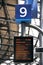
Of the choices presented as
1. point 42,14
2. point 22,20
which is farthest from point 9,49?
point 22,20

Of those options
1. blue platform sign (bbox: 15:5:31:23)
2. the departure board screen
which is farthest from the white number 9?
the departure board screen

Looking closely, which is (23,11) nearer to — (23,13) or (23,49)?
(23,13)

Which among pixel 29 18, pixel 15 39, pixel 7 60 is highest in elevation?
pixel 29 18

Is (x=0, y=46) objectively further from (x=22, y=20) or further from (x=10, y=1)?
(x=22, y=20)

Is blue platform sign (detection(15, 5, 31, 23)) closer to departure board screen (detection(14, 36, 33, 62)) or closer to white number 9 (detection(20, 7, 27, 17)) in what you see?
white number 9 (detection(20, 7, 27, 17))

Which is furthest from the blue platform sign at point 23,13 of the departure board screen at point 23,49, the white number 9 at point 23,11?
the departure board screen at point 23,49

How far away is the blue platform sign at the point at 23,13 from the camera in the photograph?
303 inches

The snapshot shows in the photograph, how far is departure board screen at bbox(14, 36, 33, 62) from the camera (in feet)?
25.0

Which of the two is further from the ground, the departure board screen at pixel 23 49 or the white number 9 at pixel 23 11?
the white number 9 at pixel 23 11

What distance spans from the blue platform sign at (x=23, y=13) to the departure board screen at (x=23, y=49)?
1.75 feet

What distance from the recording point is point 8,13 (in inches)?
819

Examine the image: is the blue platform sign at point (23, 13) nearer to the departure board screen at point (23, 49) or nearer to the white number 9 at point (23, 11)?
the white number 9 at point (23, 11)

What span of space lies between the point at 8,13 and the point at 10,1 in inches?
38.1

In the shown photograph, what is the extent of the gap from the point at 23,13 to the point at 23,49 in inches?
36.4
